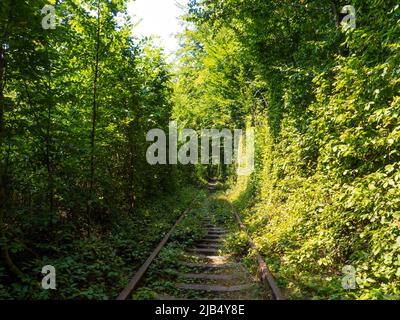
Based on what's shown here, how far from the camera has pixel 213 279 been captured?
245 inches

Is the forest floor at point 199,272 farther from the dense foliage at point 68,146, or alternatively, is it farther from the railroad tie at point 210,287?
the dense foliage at point 68,146

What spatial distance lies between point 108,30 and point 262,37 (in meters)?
6.07

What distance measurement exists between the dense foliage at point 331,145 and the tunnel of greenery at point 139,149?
3 centimetres

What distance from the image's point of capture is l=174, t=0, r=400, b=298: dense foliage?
432 centimetres

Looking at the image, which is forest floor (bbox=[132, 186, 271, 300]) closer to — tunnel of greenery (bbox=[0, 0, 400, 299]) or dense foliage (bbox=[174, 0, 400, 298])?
tunnel of greenery (bbox=[0, 0, 400, 299])

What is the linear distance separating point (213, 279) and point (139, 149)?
20.3 feet

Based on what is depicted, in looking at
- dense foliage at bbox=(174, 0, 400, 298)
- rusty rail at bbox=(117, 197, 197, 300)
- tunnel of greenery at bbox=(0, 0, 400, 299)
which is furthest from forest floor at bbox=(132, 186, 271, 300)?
dense foliage at bbox=(174, 0, 400, 298)

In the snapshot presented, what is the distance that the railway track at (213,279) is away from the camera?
5.29 m

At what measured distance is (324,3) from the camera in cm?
798

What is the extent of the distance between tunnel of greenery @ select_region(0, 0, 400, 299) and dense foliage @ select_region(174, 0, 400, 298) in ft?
0.10

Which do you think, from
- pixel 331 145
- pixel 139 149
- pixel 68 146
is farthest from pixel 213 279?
pixel 139 149

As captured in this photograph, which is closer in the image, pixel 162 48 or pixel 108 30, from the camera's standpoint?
pixel 108 30
